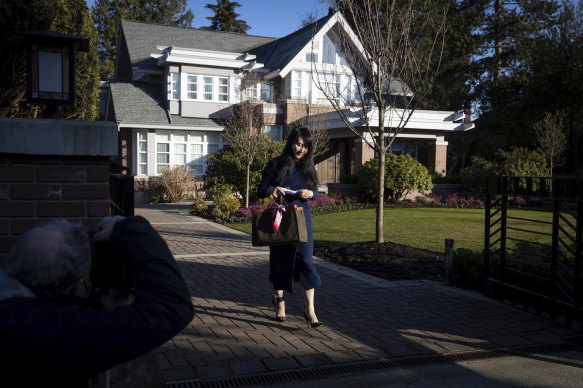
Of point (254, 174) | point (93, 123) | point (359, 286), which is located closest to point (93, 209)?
point (93, 123)

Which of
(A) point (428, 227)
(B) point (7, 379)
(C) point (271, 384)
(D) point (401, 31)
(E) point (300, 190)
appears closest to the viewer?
(B) point (7, 379)

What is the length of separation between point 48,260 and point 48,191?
1389 mm

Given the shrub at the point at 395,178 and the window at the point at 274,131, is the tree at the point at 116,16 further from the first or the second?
the shrub at the point at 395,178

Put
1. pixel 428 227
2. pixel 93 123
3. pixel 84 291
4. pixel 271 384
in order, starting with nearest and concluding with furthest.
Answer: pixel 84 291 < pixel 93 123 < pixel 271 384 < pixel 428 227

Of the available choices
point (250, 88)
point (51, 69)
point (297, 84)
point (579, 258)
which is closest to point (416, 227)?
point (579, 258)

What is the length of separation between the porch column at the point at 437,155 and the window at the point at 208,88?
10.1m

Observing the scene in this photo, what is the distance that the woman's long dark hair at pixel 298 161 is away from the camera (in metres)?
5.07

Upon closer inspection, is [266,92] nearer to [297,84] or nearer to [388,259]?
[297,84]

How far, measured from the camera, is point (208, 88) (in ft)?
77.6

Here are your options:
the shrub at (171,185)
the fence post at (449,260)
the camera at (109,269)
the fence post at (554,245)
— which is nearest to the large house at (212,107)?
the shrub at (171,185)

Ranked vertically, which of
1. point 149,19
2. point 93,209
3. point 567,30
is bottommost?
point 93,209

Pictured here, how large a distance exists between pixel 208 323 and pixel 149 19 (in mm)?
42307

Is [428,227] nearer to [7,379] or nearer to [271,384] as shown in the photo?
[271,384]

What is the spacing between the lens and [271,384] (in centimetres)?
368
